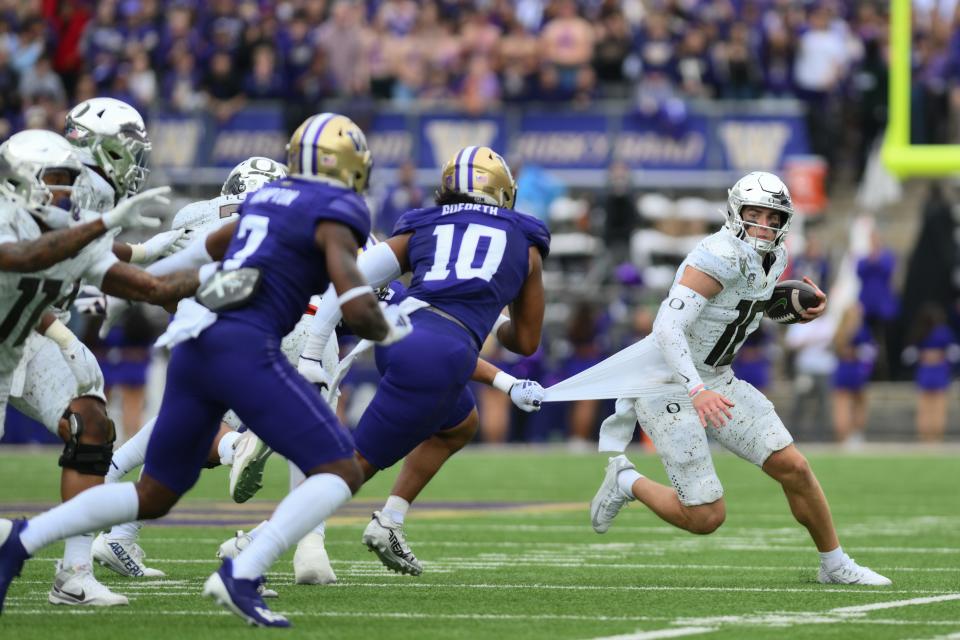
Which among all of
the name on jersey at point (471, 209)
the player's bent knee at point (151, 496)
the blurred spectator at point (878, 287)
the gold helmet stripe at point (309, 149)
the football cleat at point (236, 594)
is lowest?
the blurred spectator at point (878, 287)

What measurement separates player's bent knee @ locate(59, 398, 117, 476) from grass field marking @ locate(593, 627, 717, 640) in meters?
2.12

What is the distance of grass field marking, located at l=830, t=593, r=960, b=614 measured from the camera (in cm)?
624

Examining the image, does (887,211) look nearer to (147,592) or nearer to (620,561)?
(620,561)

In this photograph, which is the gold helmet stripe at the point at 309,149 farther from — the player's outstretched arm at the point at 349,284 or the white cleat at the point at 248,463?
the white cleat at the point at 248,463

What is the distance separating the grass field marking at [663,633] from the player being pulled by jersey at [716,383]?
146 cm

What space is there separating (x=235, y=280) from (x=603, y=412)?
43.5ft

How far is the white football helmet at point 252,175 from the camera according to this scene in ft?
26.2

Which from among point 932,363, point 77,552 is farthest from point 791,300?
point 932,363

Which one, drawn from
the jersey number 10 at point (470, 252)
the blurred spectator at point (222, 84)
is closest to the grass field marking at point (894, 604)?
the jersey number 10 at point (470, 252)

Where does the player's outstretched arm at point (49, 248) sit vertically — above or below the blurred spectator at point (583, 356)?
above

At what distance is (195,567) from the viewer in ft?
25.2

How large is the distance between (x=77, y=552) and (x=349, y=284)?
1.60 meters

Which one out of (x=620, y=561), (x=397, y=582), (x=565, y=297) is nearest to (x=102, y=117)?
(x=397, y=582)

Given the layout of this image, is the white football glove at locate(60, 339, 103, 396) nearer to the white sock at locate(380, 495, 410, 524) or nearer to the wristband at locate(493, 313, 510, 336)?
the white sock at locate(380, 495, 410, 524)
